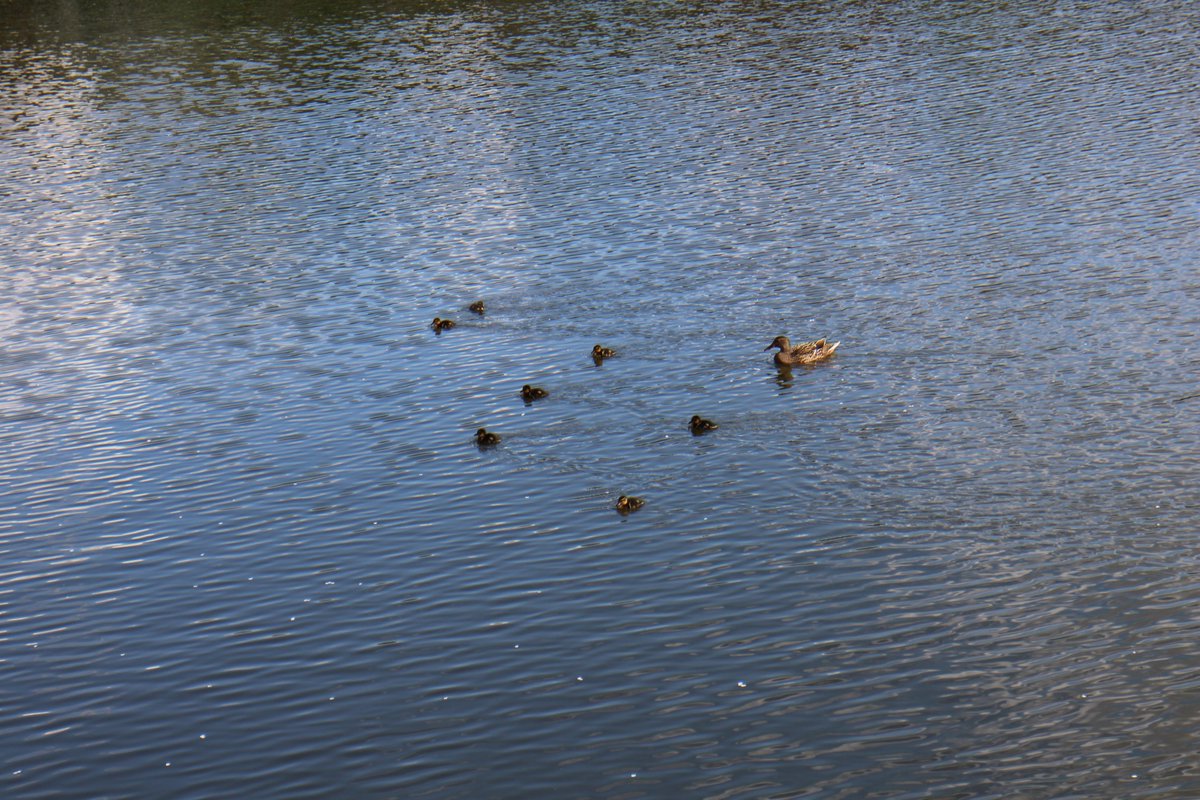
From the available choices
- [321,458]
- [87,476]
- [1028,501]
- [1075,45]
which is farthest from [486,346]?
[1075,45]

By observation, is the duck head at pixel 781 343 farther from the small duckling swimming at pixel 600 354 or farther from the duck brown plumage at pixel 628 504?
the duck brown plumage at pixel 628 504

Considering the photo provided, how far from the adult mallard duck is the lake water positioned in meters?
0.37

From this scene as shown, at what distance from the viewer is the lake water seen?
15477mm

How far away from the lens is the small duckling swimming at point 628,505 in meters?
20.9

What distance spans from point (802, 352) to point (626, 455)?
4454 mm

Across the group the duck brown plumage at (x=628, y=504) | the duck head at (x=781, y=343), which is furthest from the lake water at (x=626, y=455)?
the duck head at (x=781, y=343)

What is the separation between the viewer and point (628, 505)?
2092 cm

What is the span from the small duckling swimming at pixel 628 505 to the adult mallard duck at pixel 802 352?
19.5 ft

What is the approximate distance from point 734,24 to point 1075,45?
57.3 feet

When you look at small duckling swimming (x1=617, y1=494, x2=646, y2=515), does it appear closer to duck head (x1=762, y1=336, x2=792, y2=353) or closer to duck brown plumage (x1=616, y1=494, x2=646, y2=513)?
duck brown plumage (x1=616, y1=494, x2=646, y2=513)

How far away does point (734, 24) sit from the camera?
66.3 m

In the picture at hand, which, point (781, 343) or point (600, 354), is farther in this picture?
point (600, 354)

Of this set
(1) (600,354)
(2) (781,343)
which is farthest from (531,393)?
(2) (781,343)

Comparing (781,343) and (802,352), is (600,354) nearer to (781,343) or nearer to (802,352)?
(781,343)
